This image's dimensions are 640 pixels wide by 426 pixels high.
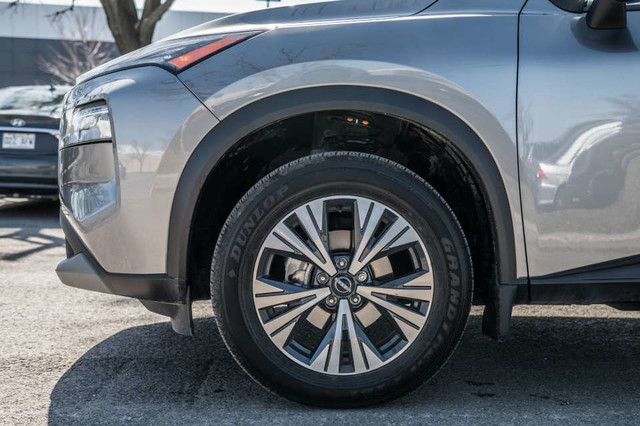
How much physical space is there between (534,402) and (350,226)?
0.92m

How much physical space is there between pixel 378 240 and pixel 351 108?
456mm

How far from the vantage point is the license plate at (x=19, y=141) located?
320 inches

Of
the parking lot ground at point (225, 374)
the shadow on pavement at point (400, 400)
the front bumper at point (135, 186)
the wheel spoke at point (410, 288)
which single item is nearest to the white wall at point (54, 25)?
the parking lot ground at point (225, 374)

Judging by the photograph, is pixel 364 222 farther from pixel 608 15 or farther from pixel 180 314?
pixel 608 15

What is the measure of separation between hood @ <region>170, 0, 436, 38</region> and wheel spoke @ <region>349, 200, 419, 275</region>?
2.21ft

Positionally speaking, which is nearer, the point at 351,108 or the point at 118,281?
the point at 351,108

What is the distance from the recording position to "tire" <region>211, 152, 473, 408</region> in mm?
2744

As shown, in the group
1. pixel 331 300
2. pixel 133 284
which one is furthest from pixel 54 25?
pixel 331 300

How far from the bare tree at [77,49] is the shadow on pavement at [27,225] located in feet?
68.0

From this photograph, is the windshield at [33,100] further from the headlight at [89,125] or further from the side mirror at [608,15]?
the side mirror at [608,15]

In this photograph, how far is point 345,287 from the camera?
278cm

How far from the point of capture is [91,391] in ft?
9.84

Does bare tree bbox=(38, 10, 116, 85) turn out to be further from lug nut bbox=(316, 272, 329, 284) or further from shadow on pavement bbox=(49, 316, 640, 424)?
lug nut bbox=(316, 272, 329, 284)

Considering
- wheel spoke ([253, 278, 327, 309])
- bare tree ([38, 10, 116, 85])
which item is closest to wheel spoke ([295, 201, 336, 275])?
wheel spoke ([253, 278, 327, 309])
